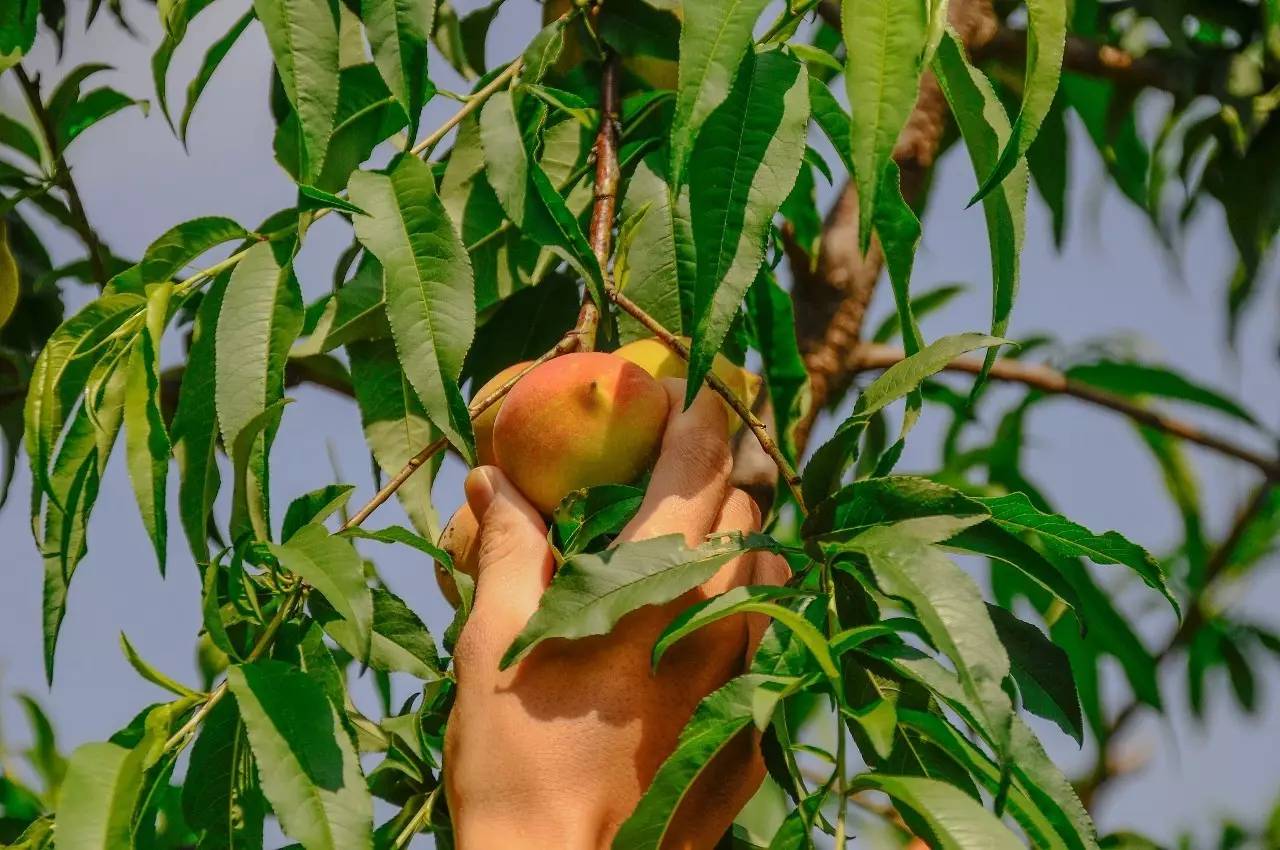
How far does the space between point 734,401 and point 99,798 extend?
0.33m

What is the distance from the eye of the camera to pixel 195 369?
81 centimetres

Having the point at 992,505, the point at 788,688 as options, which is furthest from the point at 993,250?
the point at 788,688

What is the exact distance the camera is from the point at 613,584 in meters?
0.63

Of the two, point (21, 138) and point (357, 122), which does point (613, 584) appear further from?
point (21, 138)

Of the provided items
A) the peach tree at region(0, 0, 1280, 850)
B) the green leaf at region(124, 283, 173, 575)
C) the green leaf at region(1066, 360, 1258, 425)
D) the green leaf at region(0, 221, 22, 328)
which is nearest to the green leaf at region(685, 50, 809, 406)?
the peach tree at region(0, 0, 1280, 850)

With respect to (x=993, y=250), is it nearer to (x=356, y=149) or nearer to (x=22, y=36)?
(x=356, y=149)

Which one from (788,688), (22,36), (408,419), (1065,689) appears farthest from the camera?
(22,36)

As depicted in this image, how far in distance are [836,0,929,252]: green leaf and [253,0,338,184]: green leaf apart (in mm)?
247

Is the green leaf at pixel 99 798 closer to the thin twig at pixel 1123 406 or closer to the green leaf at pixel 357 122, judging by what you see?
the green leaf at pixel 357 122

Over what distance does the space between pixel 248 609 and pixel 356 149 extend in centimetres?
26

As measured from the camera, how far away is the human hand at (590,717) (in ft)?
2.11

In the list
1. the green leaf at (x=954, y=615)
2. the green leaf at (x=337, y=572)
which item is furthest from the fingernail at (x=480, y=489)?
the green leaf at (x=954, y=615)

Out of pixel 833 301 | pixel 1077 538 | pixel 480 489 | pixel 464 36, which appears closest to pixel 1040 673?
pixel 1077 538

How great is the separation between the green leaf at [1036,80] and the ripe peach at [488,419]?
0.95ft
